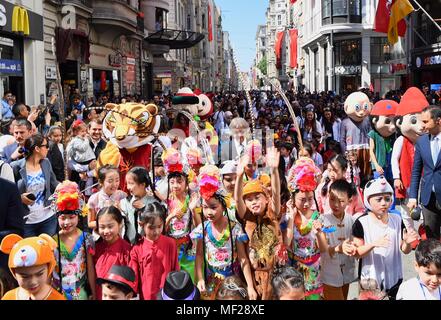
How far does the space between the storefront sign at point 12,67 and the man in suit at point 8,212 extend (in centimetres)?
1070

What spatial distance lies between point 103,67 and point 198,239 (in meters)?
19.0

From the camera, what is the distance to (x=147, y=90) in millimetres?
32938

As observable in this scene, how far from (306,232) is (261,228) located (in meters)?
0.37

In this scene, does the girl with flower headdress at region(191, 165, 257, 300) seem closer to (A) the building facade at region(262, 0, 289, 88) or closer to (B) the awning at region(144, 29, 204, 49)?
(B) the awning at region(144, 29, 204, 49)

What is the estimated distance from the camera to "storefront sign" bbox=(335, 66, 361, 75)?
35.8 m

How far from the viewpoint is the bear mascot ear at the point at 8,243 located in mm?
3346

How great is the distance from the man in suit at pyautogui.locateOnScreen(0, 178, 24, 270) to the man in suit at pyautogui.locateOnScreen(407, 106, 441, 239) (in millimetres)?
3791

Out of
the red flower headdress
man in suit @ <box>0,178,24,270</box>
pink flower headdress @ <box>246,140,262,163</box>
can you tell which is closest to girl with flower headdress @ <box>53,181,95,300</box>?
the red flower headdress

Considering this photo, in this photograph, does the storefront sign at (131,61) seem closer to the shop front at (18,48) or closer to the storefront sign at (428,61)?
the shop front at (18,48)

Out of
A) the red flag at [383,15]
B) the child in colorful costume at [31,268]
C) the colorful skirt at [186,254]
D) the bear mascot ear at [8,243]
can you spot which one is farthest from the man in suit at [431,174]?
the red flag at [383,15]

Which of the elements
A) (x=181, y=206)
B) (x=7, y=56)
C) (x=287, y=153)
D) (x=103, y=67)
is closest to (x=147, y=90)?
(x=103, y=67)

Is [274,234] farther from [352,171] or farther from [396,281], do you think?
[352,171]
